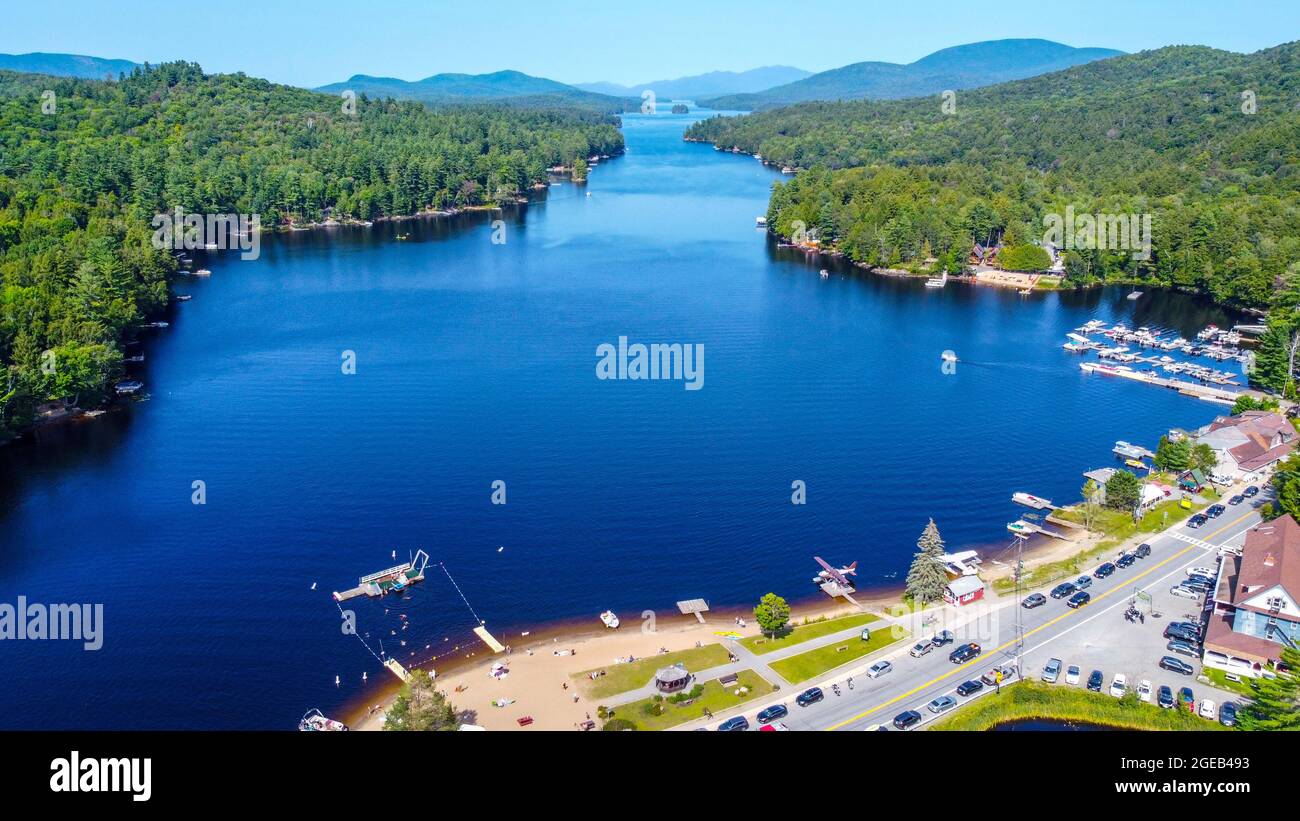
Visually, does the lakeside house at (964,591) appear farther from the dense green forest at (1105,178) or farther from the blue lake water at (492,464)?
the dense green forest at (1105,178)

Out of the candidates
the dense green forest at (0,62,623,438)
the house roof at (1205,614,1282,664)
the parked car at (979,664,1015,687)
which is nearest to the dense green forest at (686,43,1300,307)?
the dense green forest at (0,62,623,438)

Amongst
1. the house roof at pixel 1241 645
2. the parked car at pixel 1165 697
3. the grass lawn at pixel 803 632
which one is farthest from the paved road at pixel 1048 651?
the grass lawn at pixel 803 632

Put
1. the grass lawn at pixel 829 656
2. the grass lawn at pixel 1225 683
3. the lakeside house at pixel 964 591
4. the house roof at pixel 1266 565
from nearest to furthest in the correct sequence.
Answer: the grass lawn at pixel 1225 683
the grass lawn at pixel 829 656
the house roof at pixel 1266 565
the lakeside house at pixel 964 591

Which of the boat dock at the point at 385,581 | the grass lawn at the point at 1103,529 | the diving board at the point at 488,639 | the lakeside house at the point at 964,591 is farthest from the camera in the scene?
the grass lawn at the point at 1103,529

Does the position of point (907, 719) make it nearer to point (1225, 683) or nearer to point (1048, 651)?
point (1048, 651)

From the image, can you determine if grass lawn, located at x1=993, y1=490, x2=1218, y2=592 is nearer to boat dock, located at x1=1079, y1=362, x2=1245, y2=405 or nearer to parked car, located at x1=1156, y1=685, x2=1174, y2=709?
parked car, located at x1=1156, y1=685, x2=1174, y2=709

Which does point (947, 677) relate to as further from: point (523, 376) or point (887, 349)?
point (887, 349)
